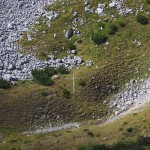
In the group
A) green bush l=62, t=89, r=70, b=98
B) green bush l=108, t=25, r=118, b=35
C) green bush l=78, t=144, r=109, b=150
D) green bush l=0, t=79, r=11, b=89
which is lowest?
green bush l=78, t=144, r=109, b=150

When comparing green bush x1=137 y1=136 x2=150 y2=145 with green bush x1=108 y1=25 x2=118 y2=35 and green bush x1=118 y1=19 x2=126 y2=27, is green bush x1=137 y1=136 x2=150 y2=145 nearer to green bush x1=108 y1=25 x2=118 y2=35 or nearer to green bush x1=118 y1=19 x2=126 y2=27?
green bush x1=108 y1=25 x2=118 y2=35

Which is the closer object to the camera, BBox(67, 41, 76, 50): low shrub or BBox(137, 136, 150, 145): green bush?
BBox(137, 136, 150, 145): green bush

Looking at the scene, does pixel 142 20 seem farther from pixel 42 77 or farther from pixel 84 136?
pixel 84 136

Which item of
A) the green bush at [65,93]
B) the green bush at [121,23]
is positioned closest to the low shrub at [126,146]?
the green bush at [65,93]

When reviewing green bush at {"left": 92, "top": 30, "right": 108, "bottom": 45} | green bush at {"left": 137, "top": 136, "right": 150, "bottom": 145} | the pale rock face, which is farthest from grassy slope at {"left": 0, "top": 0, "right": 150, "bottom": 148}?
green bush at {"left": 137, "top": 136, "right": 150, "bottom": 145}

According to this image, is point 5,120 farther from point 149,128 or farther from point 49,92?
point 149,128

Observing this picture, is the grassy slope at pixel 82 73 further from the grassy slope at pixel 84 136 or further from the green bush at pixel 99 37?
the grassy slope at pixel 84 136

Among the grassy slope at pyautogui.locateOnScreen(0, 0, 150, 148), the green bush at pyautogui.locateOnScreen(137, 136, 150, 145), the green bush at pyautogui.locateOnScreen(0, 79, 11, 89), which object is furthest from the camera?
the green bush at pyautogui.locateOnScreen(0, 79, 11, 89)

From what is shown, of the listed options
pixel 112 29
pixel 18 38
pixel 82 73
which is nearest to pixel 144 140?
pixel 82 73
